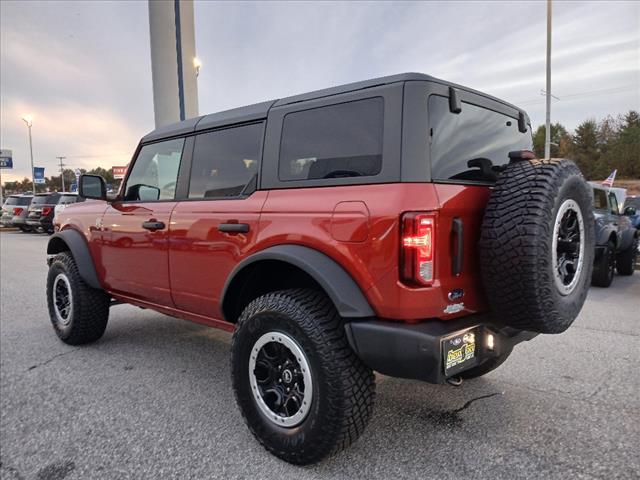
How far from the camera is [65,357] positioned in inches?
163

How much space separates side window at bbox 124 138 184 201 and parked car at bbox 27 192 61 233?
1831 cm

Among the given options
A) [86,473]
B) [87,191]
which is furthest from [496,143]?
[87,191]

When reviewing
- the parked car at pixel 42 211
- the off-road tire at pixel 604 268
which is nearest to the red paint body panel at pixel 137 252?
the off-road tire at pixel 604 268

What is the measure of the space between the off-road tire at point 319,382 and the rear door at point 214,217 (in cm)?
51

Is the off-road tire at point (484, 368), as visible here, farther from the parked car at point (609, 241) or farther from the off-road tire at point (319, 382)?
the parked car at point (609, 241)

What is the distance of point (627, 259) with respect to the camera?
28.0 ft

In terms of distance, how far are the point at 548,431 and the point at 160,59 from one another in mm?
13566

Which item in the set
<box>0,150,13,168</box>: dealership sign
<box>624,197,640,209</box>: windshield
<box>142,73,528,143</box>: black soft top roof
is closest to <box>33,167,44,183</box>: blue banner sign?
<box>0,150,13,168</box>: dealership sign

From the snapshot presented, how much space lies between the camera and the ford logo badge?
224 centimetres

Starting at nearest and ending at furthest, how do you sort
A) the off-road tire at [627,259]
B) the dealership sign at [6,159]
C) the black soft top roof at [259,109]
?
the black soft top roof at [259,109] → the off-road tire at [627,259] → the dealership sign at [6,159]

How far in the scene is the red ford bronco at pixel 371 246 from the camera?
84.5 inches

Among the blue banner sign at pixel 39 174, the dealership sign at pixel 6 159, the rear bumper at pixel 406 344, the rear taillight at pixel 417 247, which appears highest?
the dealership sign at pixel 6 159

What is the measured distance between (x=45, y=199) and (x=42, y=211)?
0.75m

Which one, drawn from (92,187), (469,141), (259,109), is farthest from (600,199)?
(92,187)
